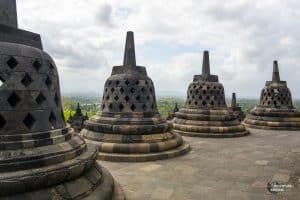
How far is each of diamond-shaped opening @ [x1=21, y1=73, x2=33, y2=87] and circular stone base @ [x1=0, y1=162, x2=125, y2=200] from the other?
1463 mm

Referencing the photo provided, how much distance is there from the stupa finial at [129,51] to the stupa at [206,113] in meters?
4.84

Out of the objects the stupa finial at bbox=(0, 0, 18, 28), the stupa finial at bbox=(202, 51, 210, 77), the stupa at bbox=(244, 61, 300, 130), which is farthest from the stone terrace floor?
the stupa at bbox=(244, 61, 300, 130)

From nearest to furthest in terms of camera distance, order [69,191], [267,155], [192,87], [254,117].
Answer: [69,191] < [267,155] < [192,87] < [254,117]

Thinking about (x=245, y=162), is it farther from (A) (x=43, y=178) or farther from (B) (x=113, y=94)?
(A) (x=43, y=178)

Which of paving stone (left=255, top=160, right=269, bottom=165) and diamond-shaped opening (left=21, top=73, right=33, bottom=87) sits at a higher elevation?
diamond-shaped opening (left=21, top=73, right=33, bottom=87)

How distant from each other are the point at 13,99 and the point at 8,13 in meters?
1.31

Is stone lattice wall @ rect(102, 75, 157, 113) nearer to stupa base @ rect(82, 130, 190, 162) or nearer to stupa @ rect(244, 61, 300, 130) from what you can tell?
stupa base @ rect(82, 130, 190, 162)

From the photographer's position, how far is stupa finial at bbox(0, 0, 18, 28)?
14.2 ft

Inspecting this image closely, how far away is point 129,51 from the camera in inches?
398

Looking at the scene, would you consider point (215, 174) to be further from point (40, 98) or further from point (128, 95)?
point (40, 98)

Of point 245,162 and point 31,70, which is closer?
point 31,70

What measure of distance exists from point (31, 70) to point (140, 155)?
4884 millimetres

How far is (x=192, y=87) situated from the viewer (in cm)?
1439

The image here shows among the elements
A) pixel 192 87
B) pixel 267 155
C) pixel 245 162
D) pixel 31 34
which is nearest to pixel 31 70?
pixel 31 34
